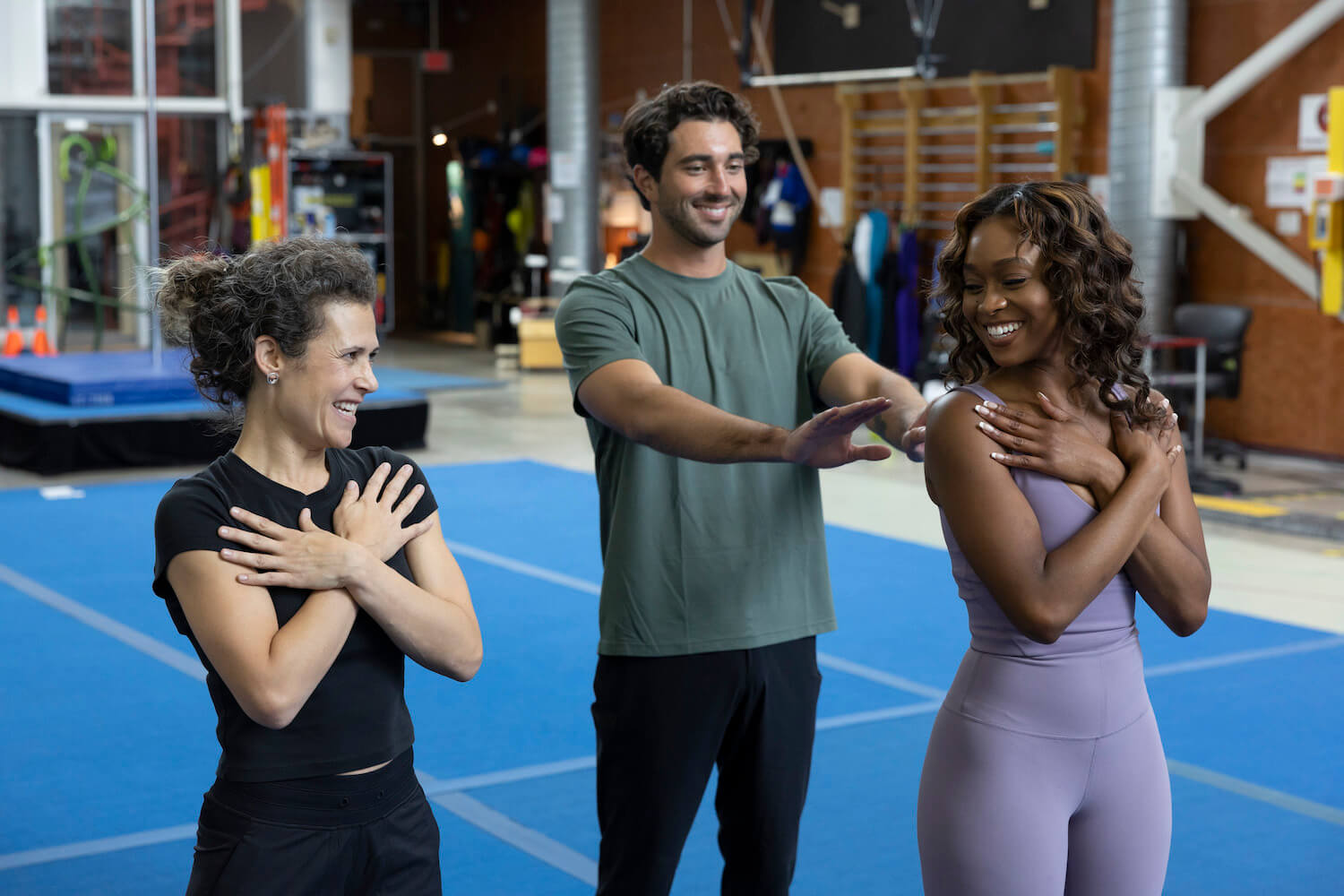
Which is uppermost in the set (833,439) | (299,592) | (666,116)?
(666,116)

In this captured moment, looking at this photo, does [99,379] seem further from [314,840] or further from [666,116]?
[314,840]

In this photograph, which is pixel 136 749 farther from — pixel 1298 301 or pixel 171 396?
pixel 1298 301

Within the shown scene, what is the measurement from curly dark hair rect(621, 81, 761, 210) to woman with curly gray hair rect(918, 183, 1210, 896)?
2.69 feet

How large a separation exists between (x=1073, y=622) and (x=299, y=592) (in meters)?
0.93

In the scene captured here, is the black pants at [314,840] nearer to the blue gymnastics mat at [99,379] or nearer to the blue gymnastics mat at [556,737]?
the blue gymnastics mat at [556,737]

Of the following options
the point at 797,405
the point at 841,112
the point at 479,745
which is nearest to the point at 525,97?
the point at 841,112

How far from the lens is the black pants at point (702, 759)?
2.47 meters

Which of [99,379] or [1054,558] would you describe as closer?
[1054,558]

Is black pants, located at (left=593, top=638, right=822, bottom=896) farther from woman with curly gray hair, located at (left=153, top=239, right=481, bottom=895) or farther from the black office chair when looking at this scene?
the black office chair

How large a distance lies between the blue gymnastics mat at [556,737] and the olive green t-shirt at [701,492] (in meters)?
1.10

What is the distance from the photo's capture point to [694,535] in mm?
2537

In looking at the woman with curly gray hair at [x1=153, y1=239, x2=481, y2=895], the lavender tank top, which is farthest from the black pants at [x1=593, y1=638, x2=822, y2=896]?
the lavender tank top

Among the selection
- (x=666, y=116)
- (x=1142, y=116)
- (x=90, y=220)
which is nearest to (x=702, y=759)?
(x=666, y=116)

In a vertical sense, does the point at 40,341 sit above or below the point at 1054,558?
below
